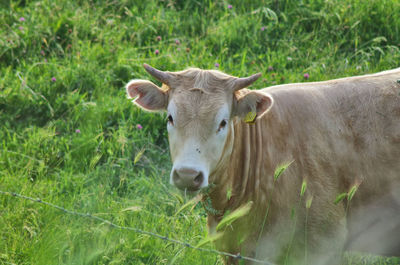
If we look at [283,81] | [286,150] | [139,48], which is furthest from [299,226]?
[139,48]

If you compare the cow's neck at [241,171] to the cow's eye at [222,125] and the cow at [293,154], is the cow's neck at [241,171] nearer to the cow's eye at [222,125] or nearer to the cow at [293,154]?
the cow at [293,154]

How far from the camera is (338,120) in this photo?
13.9 ft

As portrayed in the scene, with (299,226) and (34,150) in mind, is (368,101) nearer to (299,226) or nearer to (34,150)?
(299,226)

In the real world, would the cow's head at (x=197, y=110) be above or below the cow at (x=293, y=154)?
above

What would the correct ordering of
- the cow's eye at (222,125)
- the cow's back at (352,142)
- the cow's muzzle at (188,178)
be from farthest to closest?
the cow's back at (352,142)
the cow's eye at (222,125)
the cow's muzzle at (188,178)

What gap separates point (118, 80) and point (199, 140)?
2.81m

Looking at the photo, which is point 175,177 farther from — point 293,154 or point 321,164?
point 321,164

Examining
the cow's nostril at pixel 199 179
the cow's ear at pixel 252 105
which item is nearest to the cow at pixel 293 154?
the cow's ear at pixel 252 105

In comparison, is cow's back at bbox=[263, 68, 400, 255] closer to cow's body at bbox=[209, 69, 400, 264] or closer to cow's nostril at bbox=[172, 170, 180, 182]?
cow's body at bbox=[209, 69, 400, 264]

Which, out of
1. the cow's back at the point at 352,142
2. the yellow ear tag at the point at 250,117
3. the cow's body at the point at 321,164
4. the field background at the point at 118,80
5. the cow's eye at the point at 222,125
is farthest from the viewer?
the field background at the point at 118,80

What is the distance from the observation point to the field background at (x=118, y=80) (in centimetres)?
435

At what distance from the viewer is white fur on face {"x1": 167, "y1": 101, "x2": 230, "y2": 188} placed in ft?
11.9

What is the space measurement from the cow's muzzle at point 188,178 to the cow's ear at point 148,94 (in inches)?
27.7

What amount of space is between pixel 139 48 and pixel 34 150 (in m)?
1.81
